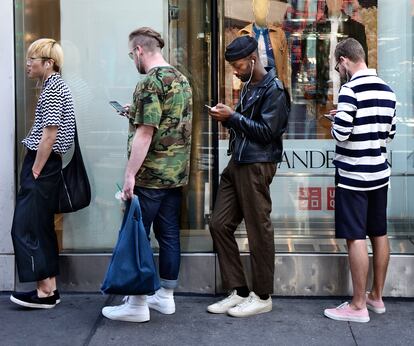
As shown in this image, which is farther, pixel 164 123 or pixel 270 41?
pixel 270 41

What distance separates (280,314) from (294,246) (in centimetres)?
75

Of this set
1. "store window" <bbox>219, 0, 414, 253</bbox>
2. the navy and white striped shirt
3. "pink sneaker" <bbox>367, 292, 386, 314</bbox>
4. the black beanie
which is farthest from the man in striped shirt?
"store window" <bbox>219, 0, 414, 253</bbox>

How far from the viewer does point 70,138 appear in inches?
210

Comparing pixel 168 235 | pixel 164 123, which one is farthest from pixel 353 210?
pixel 164 123

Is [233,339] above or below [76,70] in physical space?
below

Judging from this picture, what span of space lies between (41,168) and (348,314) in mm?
2297

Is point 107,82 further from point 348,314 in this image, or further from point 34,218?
point 348,314

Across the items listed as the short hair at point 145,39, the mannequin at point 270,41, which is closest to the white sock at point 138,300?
the short hair at point 145,39

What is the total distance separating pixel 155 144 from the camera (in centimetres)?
504

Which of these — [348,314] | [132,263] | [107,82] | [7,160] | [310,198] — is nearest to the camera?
[132,263]

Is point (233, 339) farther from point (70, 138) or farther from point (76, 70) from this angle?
point (76, 70)

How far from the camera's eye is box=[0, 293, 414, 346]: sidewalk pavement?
15.7ft

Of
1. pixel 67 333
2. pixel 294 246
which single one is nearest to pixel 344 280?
pixel 294 246

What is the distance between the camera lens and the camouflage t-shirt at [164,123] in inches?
194
